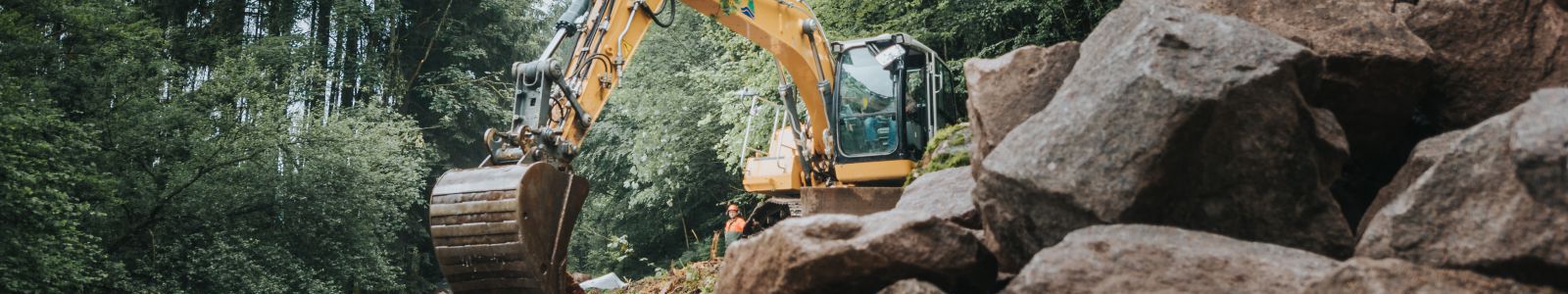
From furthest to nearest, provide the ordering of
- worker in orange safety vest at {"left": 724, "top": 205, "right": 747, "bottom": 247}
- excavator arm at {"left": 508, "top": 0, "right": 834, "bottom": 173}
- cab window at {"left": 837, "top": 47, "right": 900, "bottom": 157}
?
worker in orange safety vest at {"left": 724, "top": 205, "right": 747, "bottom": 247} → cab window at {"left": 837, "top": 47, "right": 900, "bottom": 157} → excavator arm at {"left": 508, "top": 0, "right": 834, "bottom": 173}

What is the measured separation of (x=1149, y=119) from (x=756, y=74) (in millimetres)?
14143

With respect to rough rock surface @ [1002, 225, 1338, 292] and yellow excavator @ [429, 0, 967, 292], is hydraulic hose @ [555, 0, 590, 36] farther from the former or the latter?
rough rock surface @ [1002, 225, 1338, 292]

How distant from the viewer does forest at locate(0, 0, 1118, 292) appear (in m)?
13.2

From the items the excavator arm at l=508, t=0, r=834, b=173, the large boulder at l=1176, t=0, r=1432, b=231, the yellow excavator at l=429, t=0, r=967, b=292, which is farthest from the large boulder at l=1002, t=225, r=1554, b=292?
the excavator arm at l=508, t=0, r=834, b=173

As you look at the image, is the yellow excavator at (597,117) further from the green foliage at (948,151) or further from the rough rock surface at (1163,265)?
the rough rock surface at (1163,265)

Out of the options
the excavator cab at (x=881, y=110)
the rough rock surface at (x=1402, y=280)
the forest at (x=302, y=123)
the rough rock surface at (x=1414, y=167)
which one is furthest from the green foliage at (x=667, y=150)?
the rough rock surface at (x=1402, y=280)

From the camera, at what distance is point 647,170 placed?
72.9 ft

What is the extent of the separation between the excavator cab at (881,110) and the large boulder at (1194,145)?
20.3ft

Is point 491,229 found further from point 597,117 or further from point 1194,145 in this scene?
point 1194,145

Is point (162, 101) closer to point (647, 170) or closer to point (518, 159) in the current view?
point (647, 170)

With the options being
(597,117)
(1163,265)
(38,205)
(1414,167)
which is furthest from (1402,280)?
(38,205)

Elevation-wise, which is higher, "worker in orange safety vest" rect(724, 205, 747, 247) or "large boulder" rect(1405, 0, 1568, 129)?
"large boulder" rect(1405, 0, 1568, 129)

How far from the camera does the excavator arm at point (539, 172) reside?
206 inches

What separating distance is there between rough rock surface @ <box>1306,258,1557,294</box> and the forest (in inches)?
367
